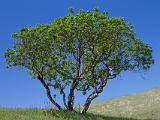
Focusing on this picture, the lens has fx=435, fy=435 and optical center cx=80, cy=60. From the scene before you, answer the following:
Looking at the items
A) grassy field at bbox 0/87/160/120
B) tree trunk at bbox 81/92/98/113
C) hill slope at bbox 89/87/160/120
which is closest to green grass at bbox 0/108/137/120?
grassy field at bbox 0/87/160/120

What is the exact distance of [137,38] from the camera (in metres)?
45.1

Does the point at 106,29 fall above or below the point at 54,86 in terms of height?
above

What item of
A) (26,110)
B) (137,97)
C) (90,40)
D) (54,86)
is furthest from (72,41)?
(137,97)

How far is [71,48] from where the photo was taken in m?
42.4

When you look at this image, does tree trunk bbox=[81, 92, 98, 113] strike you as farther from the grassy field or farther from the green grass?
the green grass

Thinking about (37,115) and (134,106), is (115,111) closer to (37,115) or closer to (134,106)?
(134,106)

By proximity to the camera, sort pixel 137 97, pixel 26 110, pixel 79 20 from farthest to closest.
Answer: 1. pixel 137 97
2. pixel 79 20
3. pixel 26 110

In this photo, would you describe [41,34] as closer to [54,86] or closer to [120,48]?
[54,86]

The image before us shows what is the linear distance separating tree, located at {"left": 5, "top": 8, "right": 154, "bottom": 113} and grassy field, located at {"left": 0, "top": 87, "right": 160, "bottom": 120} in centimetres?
371

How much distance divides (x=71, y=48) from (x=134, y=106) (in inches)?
938

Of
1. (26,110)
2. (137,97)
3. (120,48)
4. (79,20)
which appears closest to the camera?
(26,110)

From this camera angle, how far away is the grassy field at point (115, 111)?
3547 cm

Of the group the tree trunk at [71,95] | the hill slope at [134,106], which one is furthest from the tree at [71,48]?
the hill slope at [134,106]

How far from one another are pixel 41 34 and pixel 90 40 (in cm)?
477
